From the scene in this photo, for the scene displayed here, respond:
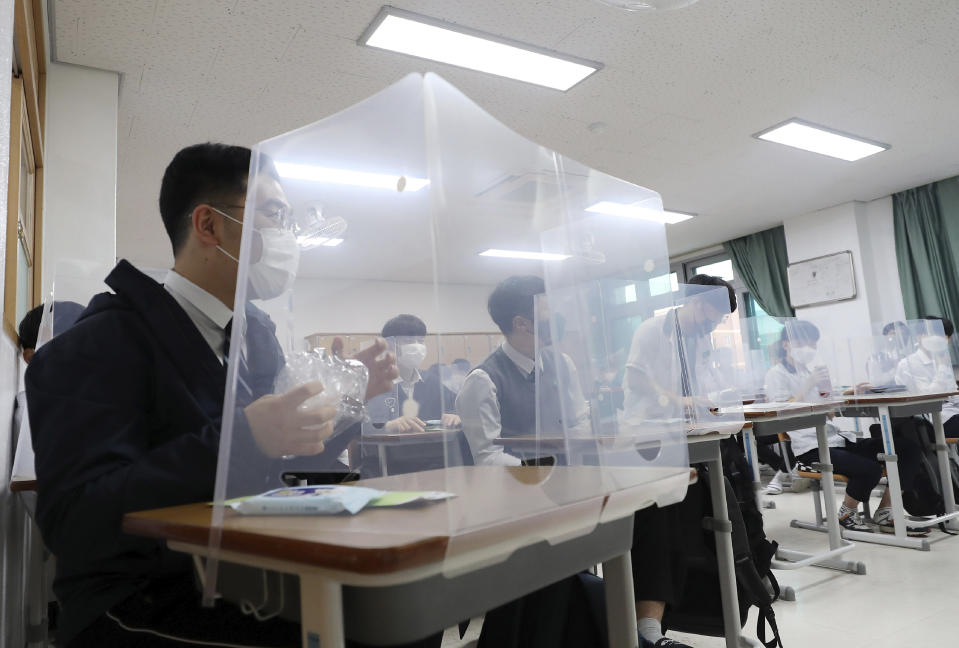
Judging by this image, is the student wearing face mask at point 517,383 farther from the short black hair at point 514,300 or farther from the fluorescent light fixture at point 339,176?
the fluorescent light fixture at point 339,176

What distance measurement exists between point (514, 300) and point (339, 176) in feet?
1.01

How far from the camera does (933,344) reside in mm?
4520

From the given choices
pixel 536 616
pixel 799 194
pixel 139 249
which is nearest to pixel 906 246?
pixel 799 194

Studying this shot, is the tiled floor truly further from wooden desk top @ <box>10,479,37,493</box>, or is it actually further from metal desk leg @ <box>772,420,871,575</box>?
wooden desk top @ <box>10,479,37,493</box>

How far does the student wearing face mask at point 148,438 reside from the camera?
806mm

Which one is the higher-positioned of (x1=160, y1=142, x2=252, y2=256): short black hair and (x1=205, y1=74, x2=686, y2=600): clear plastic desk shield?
(x1=160, y1=142, x2=252, y2=256): short black hair

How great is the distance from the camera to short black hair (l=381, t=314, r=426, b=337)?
776 millimetres

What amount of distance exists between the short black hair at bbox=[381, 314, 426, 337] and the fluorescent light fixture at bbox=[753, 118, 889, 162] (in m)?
4.21

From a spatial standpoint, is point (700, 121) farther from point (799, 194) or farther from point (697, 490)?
point (697, 490)

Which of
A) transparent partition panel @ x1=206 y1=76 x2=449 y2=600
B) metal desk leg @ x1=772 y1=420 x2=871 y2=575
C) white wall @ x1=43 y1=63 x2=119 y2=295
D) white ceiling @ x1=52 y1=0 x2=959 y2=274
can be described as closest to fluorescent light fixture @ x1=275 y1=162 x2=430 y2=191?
transparent partition panel @ x1=206 y1=76 x2=449 y2=600

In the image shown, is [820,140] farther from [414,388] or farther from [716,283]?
[414,388]

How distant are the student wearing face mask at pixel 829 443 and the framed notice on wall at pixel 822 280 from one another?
7.09 feet

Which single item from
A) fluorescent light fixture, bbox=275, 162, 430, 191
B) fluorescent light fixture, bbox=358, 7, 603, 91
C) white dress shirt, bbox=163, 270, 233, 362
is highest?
fluorescent light fixture, bbox=358, 7, 603, 91

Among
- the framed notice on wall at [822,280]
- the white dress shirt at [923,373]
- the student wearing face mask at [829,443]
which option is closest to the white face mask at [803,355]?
the student wearing face mask at [829,443]
